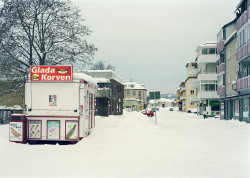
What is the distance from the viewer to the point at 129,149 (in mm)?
11648

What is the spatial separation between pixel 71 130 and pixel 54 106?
137 cm

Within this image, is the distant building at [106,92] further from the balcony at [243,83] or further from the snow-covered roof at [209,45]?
the balcony at [243,83]

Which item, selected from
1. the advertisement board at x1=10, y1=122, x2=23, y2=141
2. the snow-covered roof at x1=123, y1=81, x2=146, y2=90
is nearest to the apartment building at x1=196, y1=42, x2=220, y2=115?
the advertisement board at x1=10, y1=122, x2=23, y2=141

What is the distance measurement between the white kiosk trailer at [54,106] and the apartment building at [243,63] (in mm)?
16245

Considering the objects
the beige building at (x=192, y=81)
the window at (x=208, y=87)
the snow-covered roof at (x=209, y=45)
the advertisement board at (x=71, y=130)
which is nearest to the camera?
the advertisement board at (x=71, y=130)

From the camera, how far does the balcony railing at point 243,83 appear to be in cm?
2421

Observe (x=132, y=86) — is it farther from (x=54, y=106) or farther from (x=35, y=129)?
(x=35, y=129)

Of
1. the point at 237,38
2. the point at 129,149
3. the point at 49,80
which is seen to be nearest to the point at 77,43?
the point at 49,80

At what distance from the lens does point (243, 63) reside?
90.8 ft

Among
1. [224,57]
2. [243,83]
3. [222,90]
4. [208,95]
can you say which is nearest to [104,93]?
[222,90]

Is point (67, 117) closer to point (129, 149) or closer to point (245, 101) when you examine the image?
point (129, 149)

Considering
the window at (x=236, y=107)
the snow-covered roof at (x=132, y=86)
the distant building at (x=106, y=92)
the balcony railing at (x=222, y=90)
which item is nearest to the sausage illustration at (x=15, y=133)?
the window at (x=236, y=107)

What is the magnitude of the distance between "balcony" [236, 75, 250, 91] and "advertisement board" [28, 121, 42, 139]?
17664 millimetres

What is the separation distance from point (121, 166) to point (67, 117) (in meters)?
5.32
